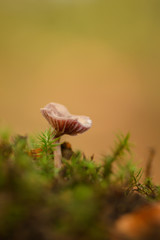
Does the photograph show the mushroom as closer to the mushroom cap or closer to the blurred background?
the mushroom cap

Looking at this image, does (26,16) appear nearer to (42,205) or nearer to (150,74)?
(150,74)

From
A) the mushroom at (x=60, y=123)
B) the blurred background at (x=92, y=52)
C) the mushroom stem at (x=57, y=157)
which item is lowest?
the mushroom stem at (x=57, y=157)

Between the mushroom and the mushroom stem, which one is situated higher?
the mushroom

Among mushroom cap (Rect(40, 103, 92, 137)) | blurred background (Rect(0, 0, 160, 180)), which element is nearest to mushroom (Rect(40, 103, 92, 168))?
mushroom cap (Rect(40, 103, 92, 137))

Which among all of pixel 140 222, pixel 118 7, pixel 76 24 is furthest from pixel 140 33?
pixel 140 222

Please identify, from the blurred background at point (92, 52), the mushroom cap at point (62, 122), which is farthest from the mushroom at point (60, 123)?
the blurred background at point (92, 52)

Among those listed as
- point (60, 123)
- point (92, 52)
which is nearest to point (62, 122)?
point (60, 123)

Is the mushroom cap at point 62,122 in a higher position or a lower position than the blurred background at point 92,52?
lower

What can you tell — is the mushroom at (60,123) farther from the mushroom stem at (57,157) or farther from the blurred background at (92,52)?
the blurred background at (92,52)

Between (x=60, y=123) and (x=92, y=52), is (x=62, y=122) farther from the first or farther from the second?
(x=92, y=52)
